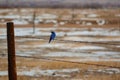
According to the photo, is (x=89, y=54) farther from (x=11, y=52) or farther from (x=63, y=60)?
(x=11, y=52)

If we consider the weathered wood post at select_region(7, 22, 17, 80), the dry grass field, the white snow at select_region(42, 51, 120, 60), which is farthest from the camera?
the white snow at select_region(42, 51, 120, 60)

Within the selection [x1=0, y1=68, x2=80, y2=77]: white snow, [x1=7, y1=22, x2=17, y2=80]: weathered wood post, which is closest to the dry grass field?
[x1=0, y1=68, x2=80, y2=77]: white snow

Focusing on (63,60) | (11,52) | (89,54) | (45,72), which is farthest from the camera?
→ (89,54)

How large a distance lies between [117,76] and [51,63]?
9.52 ft

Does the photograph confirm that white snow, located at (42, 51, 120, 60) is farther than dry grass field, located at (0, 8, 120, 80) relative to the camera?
Yes

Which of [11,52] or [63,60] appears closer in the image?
[11,52]

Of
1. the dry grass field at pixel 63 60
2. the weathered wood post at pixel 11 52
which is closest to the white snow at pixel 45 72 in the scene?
the dry grass field at pixel 63 60

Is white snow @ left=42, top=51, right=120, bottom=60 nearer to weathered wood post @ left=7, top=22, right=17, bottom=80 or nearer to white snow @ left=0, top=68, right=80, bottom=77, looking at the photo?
white snow @ left=0, top=68, right=80, bottom=77

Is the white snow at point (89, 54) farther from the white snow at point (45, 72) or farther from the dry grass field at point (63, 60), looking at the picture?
the white snow at point (45, 72)

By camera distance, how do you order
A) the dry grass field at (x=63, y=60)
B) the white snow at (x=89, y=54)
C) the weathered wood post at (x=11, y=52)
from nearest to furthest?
1. the weathered wood post at (x=11, y=52)
2. the dry grass field at (x=63, y=60)
3. the white snow at (x=89, y=54)

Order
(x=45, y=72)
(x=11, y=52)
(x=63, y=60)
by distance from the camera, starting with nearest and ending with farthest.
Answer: (x=11, y=52)
(x=45, y=72)
(x=63, y=60)

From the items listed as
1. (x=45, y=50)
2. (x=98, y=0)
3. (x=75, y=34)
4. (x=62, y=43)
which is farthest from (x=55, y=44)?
(x=98, y=0)

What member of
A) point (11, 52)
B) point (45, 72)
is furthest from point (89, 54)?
point (11, 52)

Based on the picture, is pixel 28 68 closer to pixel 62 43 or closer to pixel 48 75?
pixel 48 75
